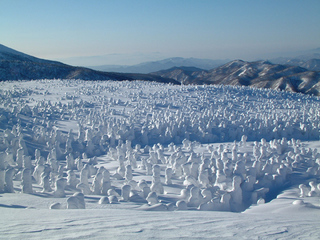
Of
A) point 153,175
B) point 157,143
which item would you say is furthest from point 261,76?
point 153,175

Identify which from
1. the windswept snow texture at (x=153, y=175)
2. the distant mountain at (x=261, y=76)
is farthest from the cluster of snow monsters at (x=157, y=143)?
the distant mountain at (x=261, y=76)

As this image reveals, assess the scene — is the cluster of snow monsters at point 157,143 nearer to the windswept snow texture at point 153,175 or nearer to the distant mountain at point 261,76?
the windswept snow texture at point 153,175

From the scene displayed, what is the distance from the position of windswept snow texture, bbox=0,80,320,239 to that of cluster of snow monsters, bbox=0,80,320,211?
Result: 32 millimetres

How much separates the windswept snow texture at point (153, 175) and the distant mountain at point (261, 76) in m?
68.5

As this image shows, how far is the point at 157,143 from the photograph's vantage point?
32.2 ft

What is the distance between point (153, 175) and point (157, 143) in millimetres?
4561

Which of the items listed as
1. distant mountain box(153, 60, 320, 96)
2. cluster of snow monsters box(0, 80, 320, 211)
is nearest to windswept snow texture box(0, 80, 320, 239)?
cluster of snow monsters box(0, 80, 320, 211)

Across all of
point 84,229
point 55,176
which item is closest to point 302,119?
point 55,176

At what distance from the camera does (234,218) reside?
349 cm

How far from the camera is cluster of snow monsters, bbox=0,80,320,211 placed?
478 centimetres

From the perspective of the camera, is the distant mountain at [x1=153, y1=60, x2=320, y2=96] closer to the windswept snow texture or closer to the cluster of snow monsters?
the cluster of snow monsters

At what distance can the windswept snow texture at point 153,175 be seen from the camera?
3.01 meters

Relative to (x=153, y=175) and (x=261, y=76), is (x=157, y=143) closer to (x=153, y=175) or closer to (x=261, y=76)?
(x=153, y=175)

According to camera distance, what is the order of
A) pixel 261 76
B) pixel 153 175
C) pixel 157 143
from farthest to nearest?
pixel 261 76, pixel 157 143, pixel 153 175
